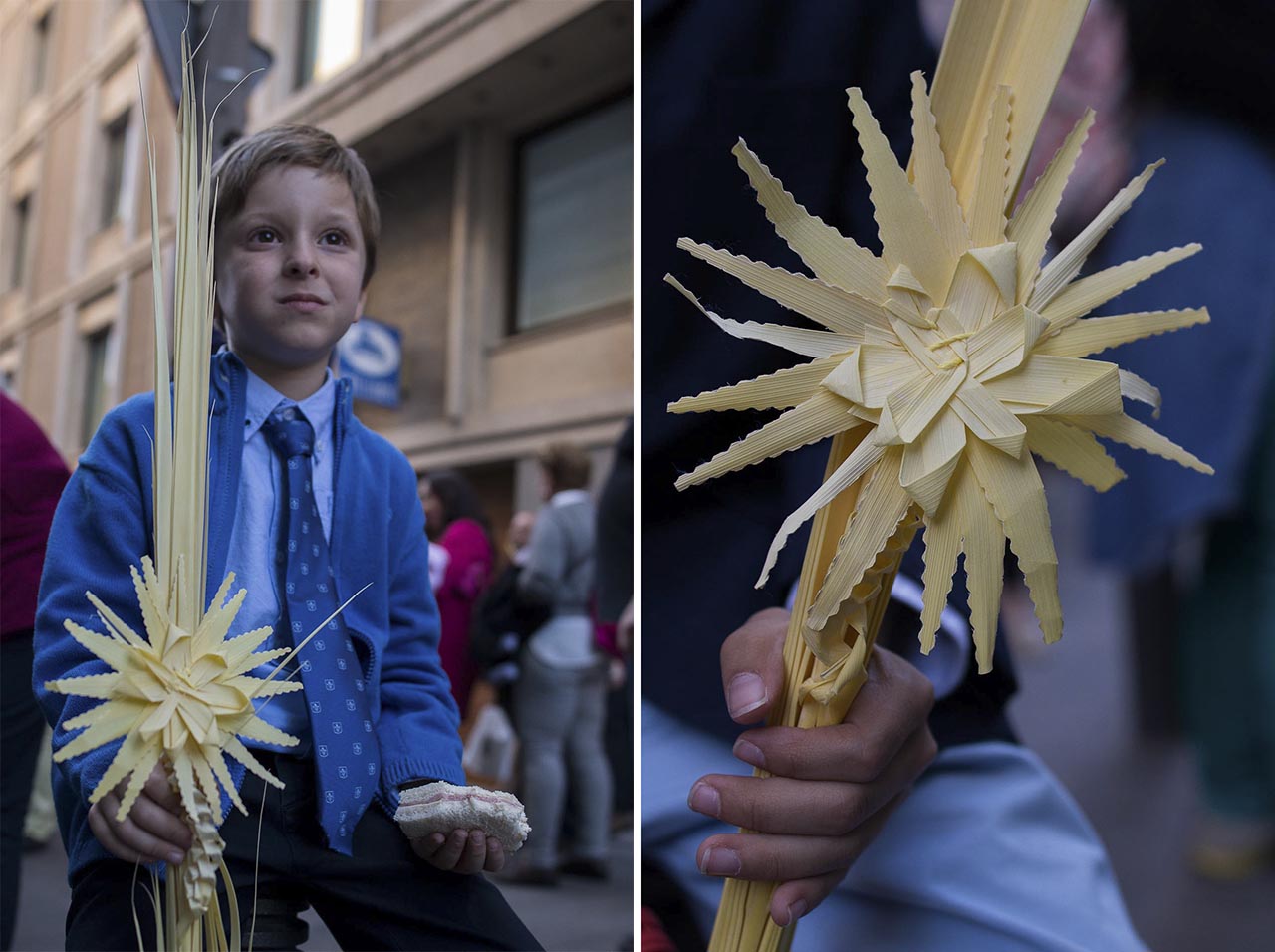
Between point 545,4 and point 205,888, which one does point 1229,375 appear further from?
point 205,888

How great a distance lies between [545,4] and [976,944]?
0.73 meters

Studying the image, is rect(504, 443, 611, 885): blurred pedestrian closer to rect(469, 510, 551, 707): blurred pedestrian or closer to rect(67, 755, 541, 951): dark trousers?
rect(469, 510, 551, 707): blurred pedestrian

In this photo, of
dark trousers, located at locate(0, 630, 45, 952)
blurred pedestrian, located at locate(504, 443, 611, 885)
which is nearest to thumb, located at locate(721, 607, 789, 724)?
dark trousers, located at locate(0, 630, 45, 952)

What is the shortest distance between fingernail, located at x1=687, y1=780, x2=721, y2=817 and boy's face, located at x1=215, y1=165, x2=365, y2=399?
28cm

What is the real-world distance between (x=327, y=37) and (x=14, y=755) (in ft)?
1.60

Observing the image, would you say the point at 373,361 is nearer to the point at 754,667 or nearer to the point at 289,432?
the point at 289,432

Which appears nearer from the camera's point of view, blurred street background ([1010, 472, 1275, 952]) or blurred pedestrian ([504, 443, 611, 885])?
blurred street background ([1010, 472, 1275, 952])

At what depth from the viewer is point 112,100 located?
26.0 inches

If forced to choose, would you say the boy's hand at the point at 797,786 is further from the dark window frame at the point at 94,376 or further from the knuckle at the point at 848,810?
the dark window frame at the point at 94,376

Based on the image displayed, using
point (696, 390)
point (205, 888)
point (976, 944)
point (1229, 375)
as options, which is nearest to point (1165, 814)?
point (1229, 375)

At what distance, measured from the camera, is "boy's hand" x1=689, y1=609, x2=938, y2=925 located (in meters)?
0.47

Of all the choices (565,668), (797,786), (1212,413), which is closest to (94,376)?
(797,786)

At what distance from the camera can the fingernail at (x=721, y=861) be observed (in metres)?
0.47

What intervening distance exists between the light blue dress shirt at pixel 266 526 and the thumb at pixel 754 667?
0.65 feet
